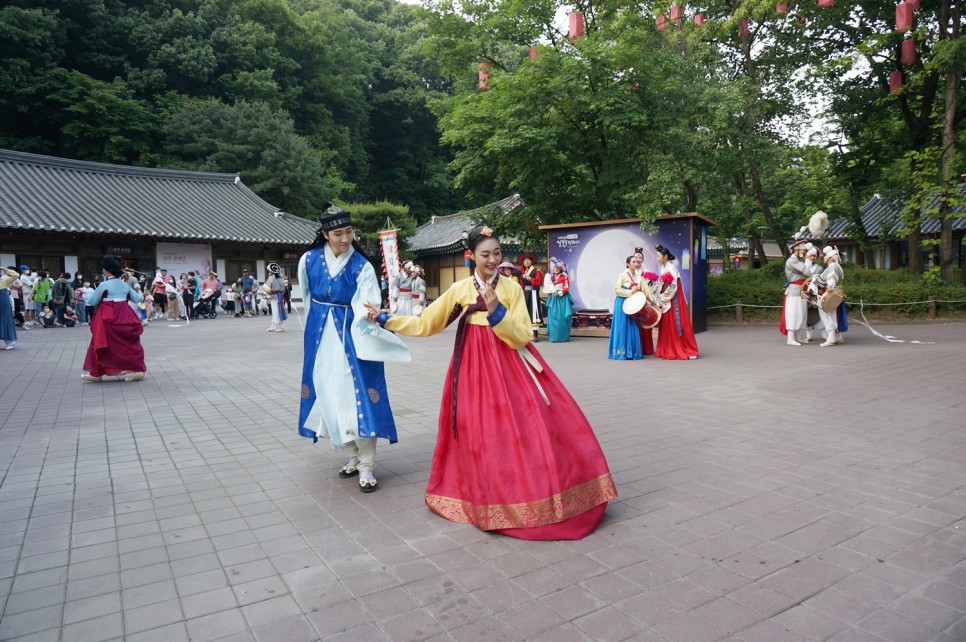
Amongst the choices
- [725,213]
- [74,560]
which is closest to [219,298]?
[725,213]

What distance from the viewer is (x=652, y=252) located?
536 inches

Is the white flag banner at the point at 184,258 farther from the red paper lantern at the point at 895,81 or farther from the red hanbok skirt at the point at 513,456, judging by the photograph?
the red hanbok skirt at the point at 513,456

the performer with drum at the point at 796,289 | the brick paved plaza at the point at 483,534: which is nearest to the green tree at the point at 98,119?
the brick paved plaza at the point at 483,534

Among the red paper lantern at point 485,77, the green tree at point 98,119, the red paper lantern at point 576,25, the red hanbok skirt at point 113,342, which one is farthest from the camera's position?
the green tree at point 98,119

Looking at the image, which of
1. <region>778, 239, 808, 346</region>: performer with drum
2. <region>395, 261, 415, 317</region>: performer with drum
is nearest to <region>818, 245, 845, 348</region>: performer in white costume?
<region>778, 239, 808, 346</region>: performer with drum

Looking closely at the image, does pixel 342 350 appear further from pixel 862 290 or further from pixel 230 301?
pixel 230 301

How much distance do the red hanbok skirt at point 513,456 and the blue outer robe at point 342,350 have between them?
63 centimetres

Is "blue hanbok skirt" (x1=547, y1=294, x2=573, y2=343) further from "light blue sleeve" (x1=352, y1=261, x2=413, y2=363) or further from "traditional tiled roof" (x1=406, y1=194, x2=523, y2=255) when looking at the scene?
"traditional tiled roof" (x1=406, y1=194, x2=523, y2=255)

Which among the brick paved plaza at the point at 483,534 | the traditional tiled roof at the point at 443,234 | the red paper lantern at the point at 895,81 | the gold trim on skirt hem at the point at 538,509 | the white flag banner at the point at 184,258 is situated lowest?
the brick paved plaza at the point at 483,534

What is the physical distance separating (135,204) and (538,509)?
26.4 m

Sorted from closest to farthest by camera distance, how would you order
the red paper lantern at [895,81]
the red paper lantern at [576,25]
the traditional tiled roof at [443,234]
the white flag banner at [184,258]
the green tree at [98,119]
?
the red paper lantern at [576,25] → the red paper lantern at [895,81] → the white flag banner at [184,258] → the green tree at [98,119] → the traditional tiled roof at [443,234]

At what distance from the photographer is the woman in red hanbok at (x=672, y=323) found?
10.1 metres

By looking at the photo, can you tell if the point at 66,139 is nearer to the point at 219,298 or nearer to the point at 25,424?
the point at 219,298

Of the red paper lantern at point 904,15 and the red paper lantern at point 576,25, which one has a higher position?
the red paper lantern at point 576,25
